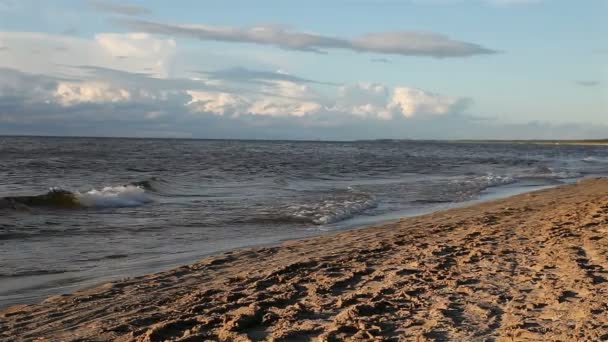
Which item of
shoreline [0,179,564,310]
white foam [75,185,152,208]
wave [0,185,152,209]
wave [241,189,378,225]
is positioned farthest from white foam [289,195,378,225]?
wave [0,185,152,209]

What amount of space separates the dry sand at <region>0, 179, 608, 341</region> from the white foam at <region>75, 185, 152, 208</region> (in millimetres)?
8367

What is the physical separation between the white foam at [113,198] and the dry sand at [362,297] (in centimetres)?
837

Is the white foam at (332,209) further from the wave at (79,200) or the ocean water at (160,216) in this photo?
the wave at (79,200)

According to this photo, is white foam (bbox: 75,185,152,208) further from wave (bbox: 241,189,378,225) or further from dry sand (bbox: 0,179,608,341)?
dry sand (bbox: 0,179,608,341)

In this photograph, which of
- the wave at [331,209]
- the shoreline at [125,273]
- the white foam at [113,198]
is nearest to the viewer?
the shoreline at [125,273]

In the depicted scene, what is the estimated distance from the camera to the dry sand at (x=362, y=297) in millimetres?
4762

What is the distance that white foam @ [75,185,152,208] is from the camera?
1627cm

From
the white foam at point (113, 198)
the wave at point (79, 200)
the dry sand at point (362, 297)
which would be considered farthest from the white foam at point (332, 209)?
the wave at point (79, 200)

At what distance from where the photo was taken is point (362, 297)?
5762 millimetres

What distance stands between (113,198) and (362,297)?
40.9 feet

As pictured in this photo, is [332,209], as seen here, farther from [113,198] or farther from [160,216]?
[113,198]

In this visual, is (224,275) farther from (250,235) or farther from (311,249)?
(250,235)

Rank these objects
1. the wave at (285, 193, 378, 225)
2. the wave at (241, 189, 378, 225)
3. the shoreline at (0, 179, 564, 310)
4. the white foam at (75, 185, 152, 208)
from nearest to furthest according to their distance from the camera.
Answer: the shoreline at (0, 179, 564, 310)
the wave at (241, 189, 378, 225)
the wave at (285, 193, 378, 225)
the white foam at (75, 185, 152, 208)

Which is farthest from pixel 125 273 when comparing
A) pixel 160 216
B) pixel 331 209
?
pixel 331 209
